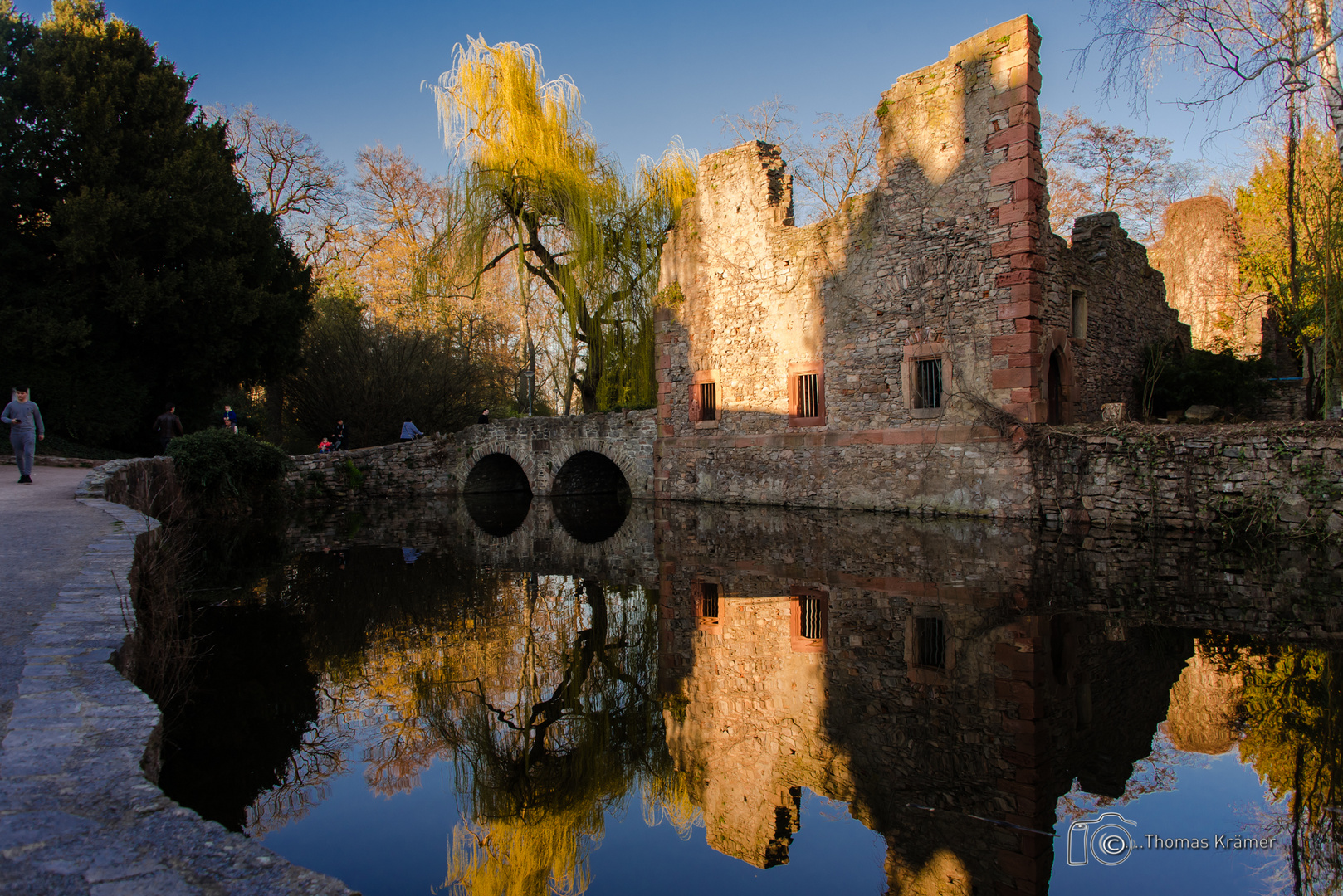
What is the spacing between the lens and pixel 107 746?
2289 mm

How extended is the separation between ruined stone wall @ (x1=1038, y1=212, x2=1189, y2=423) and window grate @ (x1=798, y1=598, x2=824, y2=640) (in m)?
6.47

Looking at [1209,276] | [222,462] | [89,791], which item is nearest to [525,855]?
[89,791]

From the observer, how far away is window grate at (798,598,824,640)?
5355mm

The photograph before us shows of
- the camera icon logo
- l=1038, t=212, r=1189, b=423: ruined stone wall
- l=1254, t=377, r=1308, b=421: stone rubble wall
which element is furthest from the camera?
l=1254, t=377, r=1308, b=421: stone rubble wall

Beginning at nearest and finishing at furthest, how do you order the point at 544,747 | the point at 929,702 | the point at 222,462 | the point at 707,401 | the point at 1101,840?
the point at 1101,840
the point at 544,747
the point at 929,702
the point at 222,462
the point at 707,401

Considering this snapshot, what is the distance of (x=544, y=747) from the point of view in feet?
12.5

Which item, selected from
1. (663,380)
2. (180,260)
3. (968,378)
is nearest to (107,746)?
(968,378)

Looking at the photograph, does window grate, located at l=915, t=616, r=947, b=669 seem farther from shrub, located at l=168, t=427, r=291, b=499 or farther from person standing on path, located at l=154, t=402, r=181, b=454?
person standing on path, located at l=154, t=402, r=181, b=454

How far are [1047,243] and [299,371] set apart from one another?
19.2m

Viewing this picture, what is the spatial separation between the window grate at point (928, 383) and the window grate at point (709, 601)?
6099 millimetres

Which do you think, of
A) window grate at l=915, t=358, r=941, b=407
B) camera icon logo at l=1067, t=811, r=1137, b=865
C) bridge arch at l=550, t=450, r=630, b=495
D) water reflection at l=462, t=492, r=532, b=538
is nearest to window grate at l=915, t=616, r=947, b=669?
camera icon logo at l=1067, t=811, r=1137, b=865

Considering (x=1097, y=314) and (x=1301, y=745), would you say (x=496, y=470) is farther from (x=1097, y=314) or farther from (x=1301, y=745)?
(x=1301, y=745)

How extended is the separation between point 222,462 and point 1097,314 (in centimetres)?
1472

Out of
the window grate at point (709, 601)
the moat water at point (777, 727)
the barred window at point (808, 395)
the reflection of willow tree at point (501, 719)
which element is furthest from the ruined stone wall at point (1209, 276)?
the reflection of willow tree at point (501, 719)
